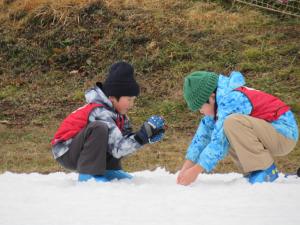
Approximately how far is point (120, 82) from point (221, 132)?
2.44 ft

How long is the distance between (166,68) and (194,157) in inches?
161

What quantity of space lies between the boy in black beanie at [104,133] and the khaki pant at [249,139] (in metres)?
0.48

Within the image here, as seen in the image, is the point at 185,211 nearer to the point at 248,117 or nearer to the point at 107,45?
the point at 248,117

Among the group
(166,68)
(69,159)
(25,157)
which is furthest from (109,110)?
(166,68)

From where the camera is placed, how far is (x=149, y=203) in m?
2.71

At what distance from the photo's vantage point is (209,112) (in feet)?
11.3

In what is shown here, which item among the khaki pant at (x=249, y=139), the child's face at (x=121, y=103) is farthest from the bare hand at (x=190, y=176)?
the child's face at (x=121, y=103)

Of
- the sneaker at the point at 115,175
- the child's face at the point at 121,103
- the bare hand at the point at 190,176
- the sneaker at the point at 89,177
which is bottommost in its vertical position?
the sneaker at the point at 115,175

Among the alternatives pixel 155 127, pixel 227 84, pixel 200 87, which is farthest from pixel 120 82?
pixel 227 84

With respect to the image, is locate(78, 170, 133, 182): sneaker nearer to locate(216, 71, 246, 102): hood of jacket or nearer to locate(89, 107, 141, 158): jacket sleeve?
locate(89, 107, 141, 158): jacket sleeve

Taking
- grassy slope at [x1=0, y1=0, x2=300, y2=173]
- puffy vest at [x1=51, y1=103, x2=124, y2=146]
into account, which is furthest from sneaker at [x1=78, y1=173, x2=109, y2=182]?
grassy slope at [x1=0, y1=0, x2=300, y2=173]

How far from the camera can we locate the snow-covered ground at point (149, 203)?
2445 millimetres

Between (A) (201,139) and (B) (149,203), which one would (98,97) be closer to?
(A) (201,139)

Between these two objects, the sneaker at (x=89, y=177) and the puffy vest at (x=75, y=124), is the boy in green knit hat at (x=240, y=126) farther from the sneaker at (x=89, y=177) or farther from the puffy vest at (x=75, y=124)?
the puffy vest at (x=75, y=124)
